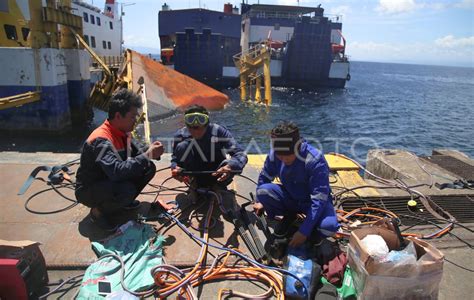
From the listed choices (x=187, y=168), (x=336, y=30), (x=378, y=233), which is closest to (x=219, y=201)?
(x=187, y=168)

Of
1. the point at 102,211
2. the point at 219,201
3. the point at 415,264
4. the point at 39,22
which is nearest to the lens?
the point at 415,264

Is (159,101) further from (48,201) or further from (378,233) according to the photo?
(378,233)

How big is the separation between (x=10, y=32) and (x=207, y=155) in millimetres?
18758

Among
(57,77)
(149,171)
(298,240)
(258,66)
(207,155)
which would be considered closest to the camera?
(298,240)

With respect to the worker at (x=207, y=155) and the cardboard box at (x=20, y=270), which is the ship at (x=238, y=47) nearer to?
the worker at (x=207, y=155)

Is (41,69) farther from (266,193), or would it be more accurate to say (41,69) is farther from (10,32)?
(266,193)

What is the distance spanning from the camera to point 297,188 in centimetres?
322

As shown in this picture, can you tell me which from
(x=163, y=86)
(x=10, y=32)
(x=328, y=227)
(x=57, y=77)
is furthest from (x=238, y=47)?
(x=328, y=227)

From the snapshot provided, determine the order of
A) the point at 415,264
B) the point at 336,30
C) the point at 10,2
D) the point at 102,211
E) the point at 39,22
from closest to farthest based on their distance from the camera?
the point at 415,264, the point at 102,211, the point at 39,22, the point at 10,2, the point at 336,30

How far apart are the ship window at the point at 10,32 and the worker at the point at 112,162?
18229 millimetres

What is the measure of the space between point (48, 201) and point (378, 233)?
3.87 meters

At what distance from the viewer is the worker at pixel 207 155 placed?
12.4ft

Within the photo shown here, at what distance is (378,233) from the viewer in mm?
2596

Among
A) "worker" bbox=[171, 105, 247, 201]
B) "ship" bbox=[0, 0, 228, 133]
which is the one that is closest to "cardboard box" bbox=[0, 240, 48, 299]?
"worker" bbox=[171, 105, 247, 201]
